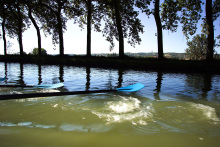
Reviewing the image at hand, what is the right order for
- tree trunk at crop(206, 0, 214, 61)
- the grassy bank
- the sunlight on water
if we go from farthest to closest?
tree trunk at crop(206, 0, 214, 61), the grassy bank, the sunlight on water

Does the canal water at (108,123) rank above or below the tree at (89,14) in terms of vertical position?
below

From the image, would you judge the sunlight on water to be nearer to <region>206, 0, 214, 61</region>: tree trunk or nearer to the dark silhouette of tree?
<region>206, 0, 214, 61</region>: tree trunk

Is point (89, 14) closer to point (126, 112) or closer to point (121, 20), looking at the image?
point (121, 20)

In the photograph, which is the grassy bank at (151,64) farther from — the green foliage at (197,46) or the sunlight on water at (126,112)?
the green foliage at (197,46)

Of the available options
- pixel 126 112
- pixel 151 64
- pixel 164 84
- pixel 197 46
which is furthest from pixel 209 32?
pixel 197 46

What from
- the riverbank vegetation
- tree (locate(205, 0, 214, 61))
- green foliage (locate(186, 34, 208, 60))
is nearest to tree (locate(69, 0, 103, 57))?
the riverbank vegetation

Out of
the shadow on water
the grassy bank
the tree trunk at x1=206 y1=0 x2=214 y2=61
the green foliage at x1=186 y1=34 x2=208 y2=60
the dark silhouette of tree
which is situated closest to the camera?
the shadow on water

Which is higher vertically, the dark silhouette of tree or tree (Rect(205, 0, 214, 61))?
the dark silhouette of tree

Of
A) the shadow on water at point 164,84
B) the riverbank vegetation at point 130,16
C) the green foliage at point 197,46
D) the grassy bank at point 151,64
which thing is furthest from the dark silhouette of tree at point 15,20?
the green foliage at point 197,46

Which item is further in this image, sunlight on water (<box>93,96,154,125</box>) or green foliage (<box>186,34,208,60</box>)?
green foliage (<box>186,34,208,60</box>)

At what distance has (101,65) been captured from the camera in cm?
1711

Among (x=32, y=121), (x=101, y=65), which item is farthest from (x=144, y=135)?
(x=101, y=65)

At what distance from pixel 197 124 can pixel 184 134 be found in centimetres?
62

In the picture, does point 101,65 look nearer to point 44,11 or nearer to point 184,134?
point 184,134
